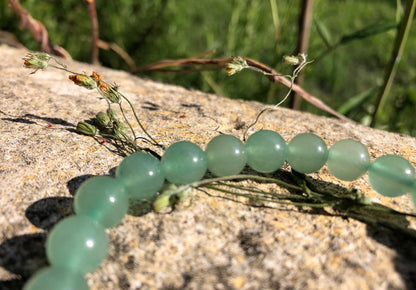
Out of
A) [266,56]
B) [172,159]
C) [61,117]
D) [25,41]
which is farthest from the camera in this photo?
[266,56]

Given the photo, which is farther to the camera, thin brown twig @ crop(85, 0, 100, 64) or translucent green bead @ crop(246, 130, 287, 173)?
thin brown twig @ crop(85, 0, 100, 64)

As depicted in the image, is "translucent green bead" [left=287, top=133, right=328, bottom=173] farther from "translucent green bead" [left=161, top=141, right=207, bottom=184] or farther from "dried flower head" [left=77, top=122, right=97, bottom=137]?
"dried flower head" [left=77, top=122, right=97, bottom=137]

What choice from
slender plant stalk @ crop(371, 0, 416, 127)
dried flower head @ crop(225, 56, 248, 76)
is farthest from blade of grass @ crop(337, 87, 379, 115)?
dried flower head @ crop(225, 56, 248, 76)

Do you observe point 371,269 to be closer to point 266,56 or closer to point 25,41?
point 266,56

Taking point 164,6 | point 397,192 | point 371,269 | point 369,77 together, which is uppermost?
point 369,77

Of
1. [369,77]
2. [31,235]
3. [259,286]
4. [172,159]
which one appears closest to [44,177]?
[31,235]

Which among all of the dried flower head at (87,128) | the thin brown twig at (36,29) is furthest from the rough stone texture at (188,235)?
the thin brown twig at (36,29)

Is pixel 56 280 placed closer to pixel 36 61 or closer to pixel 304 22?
pixel 36 61

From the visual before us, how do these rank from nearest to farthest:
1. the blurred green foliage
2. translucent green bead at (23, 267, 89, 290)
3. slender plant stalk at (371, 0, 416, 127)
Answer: translucent green bead at (23, 267, 89, 290) → slender plant stalk at (371, 0, 416, 127) → the blurred green foliage
